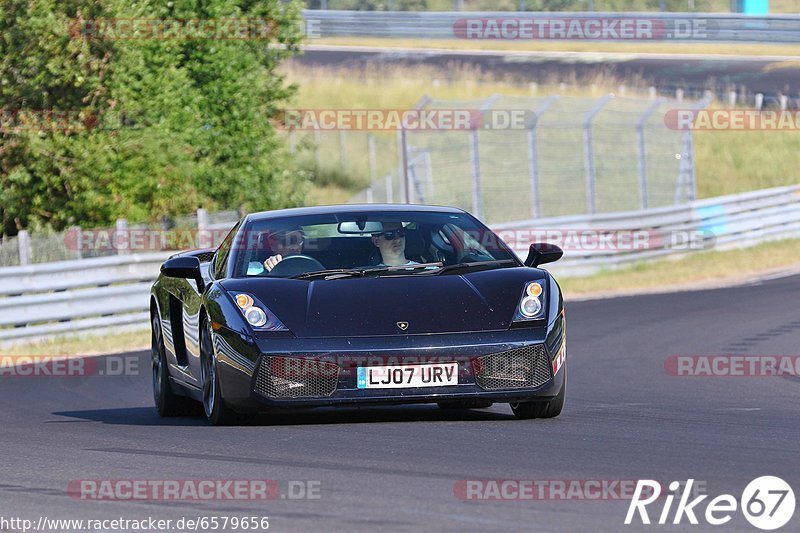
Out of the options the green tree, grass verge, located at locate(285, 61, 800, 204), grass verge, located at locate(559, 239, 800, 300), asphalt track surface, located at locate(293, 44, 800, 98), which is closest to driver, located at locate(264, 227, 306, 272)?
the green tree

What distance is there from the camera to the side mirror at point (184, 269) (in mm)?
9328

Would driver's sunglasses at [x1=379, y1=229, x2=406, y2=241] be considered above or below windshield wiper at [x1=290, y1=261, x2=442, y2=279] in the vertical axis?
above

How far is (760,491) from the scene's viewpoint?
5.88 m

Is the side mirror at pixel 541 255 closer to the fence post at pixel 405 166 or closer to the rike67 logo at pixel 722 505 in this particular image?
the rike67 logo at pixel 722 505

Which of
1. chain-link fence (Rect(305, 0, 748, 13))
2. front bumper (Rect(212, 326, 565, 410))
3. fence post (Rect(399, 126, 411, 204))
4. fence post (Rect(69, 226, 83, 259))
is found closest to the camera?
front bumper (Rect(212, 326, 565, 410))

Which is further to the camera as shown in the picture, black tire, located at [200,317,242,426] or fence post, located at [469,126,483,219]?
fence post, located at [469,126,483,219]

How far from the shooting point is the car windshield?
8953mm

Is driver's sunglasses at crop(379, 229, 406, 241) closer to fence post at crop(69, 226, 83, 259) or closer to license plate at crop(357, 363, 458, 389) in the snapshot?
license plate at crop(357, 363, 458, 389)

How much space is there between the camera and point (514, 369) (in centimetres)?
828

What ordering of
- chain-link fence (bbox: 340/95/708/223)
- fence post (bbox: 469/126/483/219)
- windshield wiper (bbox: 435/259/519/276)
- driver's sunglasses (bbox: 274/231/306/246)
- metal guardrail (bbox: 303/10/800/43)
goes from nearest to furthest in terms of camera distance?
windshield wiper (bbox: 435/259/519/276) → driver's sunglasses (bbox: 274/231/306/246) → fence post (bbox: 469/126/483/219) → chain-link fence (bbox: 340/95/708/223) → metal guardrail (bbox: 303/10/800/43)

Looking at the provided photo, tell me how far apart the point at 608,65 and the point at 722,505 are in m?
45.9

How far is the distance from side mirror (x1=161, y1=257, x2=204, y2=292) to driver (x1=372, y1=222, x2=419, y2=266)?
1.07m

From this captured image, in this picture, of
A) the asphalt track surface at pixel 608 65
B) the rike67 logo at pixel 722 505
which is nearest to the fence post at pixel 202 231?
the rike67 logo at pixel 722 505

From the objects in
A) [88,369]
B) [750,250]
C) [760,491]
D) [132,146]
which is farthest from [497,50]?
[760,491]
